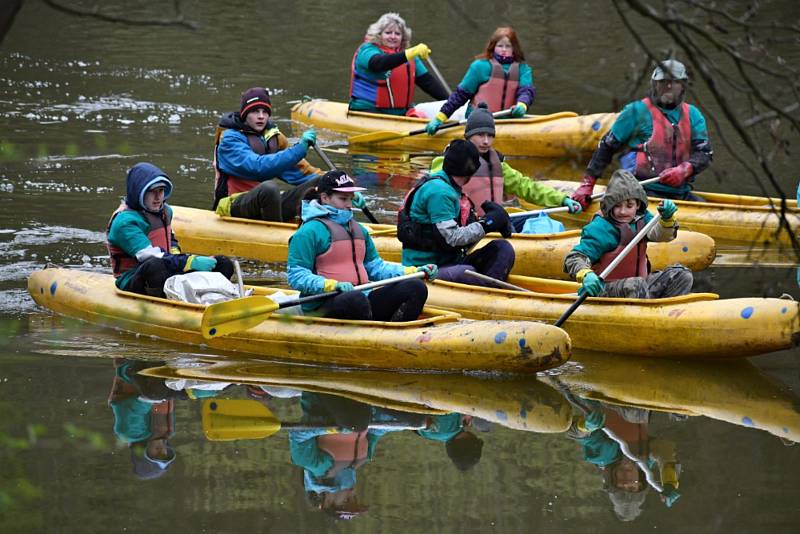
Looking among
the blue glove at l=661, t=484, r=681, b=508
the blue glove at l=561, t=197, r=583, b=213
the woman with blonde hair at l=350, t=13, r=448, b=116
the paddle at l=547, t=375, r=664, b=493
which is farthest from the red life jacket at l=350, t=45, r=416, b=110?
the blue glove at l=661, t=484, r=681, b=508

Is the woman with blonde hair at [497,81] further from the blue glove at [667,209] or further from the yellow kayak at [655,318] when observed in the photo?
the blue glove at [667,209]

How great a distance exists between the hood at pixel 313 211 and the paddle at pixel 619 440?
5.36 ft

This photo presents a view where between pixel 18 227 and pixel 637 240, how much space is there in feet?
19.0

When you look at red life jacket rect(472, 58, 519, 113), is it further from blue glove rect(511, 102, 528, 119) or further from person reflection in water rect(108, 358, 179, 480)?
person reflection in water rect(108, 358, 179, 480)

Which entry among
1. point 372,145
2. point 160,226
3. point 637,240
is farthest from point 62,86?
point 637,240

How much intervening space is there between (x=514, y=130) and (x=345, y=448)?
26.9 ft

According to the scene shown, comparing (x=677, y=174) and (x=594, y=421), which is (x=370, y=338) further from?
(x=677, y=174)

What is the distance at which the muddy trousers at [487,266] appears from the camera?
28.8 ft

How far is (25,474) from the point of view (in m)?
6.35

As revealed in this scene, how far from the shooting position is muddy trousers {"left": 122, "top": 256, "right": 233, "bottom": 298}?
27.3 ft

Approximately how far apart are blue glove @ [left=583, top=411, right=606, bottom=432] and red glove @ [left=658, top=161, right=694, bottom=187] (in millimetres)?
3969

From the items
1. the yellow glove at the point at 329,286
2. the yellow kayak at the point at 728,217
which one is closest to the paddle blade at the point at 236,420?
the yellow glove at the point at 329,286

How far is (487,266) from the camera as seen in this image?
8.85m

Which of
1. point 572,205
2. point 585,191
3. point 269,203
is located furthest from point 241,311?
point 585,191
